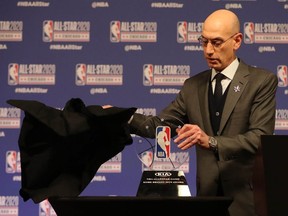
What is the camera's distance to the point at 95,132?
1548 millimetres

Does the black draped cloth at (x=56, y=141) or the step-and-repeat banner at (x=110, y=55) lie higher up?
the step-and-repeat banner at (x=110, y=55)

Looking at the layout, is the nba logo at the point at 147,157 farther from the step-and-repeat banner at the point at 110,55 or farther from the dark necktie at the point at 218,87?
the dark necktie at the point at 218,87

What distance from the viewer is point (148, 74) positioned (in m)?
4.23

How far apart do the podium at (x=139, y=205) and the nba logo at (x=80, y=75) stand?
114 inches

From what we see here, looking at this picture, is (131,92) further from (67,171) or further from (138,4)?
(67,171)

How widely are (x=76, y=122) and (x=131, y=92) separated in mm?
2761

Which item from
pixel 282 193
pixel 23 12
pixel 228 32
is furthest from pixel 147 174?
pixel 23 12

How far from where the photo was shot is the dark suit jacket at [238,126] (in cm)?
208

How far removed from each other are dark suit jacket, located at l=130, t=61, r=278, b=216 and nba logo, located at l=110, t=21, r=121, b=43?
202 centimetres

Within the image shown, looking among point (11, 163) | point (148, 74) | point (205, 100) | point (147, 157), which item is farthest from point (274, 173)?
point (11, 163)

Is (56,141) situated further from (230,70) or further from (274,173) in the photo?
(230,70)

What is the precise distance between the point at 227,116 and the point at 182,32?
2.13 meters

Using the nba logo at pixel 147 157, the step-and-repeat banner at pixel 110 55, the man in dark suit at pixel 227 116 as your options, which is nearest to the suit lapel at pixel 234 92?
the man in dark suit at pixel 227 116

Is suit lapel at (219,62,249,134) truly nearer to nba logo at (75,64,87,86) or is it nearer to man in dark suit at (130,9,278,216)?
man in dark suit at (130,9,278,216)
